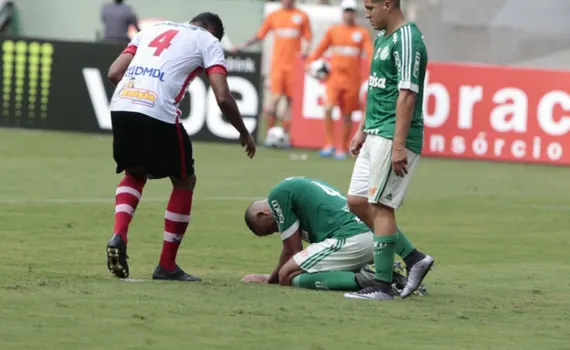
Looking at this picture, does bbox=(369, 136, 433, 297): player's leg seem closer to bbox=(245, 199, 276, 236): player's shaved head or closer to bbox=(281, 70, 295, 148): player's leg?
bbox=(245, 199, 276, 236): player's shaved head

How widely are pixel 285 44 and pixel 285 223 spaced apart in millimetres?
14516

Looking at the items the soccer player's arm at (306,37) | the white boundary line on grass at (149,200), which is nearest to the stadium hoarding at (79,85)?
the soccer player's arm at (306,37)

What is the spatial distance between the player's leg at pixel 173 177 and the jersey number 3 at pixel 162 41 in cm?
50

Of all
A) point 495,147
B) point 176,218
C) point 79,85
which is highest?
point 176,218

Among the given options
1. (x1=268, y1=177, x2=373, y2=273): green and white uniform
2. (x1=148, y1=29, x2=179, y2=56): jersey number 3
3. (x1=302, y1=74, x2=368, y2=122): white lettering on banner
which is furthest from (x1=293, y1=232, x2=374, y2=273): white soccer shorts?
(x1=302, y1=74, x2=368, y2=122): white lettering on banner

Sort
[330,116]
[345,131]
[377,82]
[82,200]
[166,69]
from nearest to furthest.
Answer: [377,82] < [166,69] < [82,200] < [330,116] < [345,131]

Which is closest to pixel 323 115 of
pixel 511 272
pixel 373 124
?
pixel 511 272

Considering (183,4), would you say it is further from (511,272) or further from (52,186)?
(511,272)

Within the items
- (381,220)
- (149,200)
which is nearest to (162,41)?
(381,220)

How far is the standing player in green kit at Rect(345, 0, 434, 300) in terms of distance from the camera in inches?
344

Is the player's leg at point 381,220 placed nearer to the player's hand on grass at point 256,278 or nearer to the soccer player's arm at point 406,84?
the soccer player's arm at point 406,84

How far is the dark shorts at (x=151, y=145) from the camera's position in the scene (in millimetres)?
9578

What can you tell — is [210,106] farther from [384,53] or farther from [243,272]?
[384,53]

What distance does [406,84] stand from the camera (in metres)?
8.69
